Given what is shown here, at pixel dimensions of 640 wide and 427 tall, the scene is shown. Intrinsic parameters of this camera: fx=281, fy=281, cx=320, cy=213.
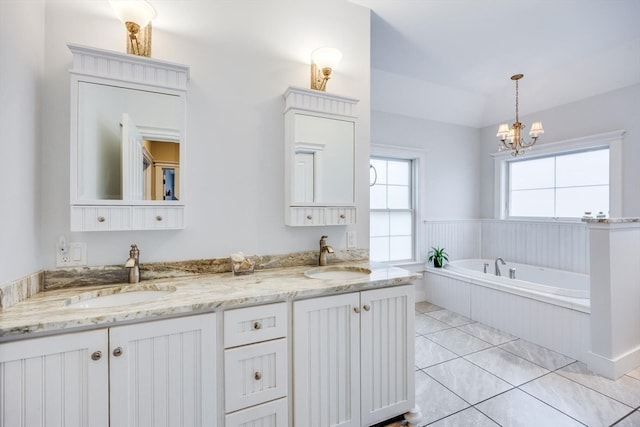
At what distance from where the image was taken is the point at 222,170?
1790 mm

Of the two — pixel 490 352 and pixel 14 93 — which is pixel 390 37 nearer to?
pixel 14 93

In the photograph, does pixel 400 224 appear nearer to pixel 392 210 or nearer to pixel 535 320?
pixel 392 210

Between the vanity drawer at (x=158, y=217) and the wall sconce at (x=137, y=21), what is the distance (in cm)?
86

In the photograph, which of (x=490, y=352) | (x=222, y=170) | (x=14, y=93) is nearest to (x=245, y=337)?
(x=222, y=170)

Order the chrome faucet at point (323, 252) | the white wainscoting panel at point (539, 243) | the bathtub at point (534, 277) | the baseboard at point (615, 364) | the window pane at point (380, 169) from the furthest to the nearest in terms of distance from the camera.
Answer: the window pane at point (380, 169)
the white wainscoting panel at point (539, 243)
the bathtub at point (534, 277)
the baseboard at point (615, 364)
the chrome faucet at point (323, 252)

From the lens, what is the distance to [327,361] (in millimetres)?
1459

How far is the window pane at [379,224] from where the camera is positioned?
3.77 metres

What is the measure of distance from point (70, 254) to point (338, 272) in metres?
1.53

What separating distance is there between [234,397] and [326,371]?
460 mm

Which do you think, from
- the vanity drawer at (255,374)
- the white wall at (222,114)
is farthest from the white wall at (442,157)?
the vanity drawer at (255,374)

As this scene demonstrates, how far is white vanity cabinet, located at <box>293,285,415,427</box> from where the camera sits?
4.62 ft

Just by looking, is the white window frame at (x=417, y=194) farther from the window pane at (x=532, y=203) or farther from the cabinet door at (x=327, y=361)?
the cabinet door at (x=327, y=361)

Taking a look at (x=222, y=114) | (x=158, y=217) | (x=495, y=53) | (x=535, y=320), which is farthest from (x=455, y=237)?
(x=158, y=217)

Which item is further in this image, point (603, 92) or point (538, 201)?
point (538, 201)
